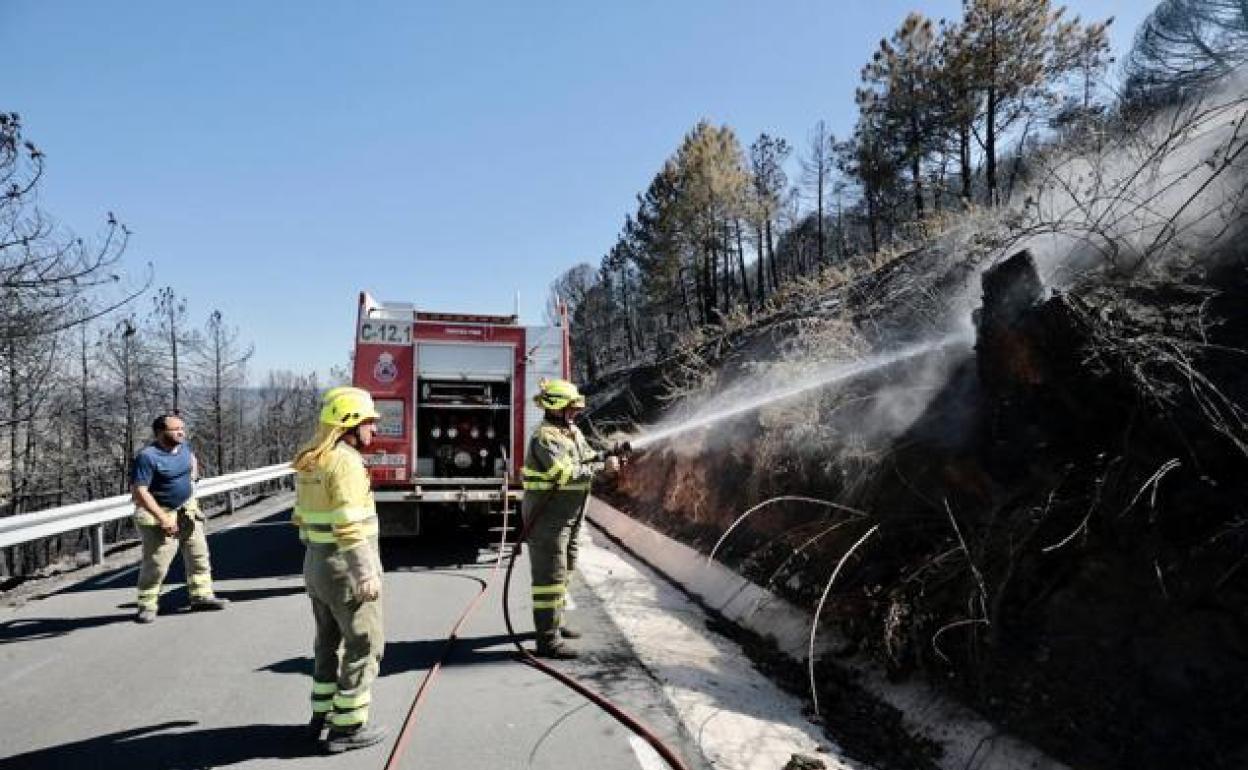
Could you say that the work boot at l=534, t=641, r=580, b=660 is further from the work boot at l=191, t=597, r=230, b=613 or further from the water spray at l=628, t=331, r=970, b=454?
the work boot at l=191, t=597, r=230, b=613

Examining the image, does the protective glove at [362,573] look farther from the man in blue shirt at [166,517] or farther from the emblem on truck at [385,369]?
the emblem on truck at [385,369]

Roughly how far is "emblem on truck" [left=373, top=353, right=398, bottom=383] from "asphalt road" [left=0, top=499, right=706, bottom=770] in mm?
2707

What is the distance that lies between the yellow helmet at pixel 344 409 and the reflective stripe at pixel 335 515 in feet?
1.55

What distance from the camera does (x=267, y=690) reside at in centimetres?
462

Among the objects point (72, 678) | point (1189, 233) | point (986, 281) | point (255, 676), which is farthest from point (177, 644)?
point (1189, 233)

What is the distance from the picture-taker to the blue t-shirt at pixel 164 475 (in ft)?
21.5

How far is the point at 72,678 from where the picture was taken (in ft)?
16.1

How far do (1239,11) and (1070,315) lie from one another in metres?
9.19

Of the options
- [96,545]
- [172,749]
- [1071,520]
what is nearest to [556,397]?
[172,749]

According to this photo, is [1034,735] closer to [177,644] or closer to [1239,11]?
[177,644]

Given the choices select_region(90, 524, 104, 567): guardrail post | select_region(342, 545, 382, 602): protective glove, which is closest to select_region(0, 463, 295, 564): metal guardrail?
select_region(90, 524, 104, 567): guardrail post

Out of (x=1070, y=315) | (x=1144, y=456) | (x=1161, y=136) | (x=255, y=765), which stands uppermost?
(x=1161, y=136)

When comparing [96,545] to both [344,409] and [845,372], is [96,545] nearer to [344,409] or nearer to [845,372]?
[344,409]

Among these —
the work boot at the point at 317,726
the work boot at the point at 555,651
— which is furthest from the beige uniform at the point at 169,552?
the work boot at the point at 555,651
